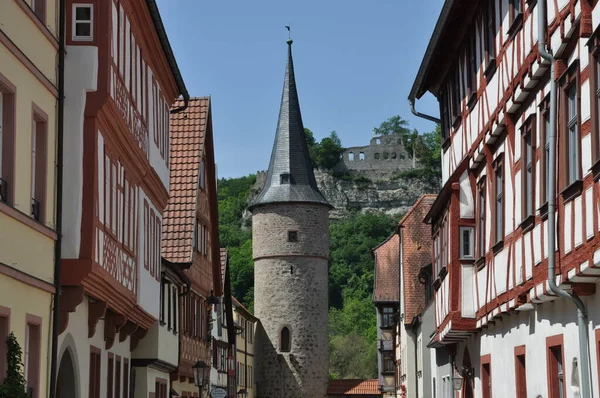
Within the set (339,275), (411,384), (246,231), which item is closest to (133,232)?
(411,384)

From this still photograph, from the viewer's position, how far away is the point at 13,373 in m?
12.0

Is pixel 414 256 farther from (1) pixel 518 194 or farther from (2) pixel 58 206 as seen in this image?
(2) pixel 58 206

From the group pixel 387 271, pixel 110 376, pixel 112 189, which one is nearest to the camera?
pixel 112 189

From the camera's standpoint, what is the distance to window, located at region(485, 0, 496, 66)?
17062mm

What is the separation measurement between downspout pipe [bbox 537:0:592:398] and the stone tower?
5356 centimetres

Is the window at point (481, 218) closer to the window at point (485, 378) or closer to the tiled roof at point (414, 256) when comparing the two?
the window at point (485, 378)

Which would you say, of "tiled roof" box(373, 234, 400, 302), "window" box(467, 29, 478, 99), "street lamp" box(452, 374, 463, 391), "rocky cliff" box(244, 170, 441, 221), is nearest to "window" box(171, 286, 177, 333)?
"street lamp" box(452, 374, 463, 391)

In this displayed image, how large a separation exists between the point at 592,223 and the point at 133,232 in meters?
8.99

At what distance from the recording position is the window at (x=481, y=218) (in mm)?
18500

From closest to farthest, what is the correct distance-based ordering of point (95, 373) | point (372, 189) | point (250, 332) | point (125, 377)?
point (95, 373)
point (125, 377)
point (250, 332)
point (372, 189)

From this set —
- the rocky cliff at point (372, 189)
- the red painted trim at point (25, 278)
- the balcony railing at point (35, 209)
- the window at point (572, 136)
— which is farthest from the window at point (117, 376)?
the rocky cliff at point (372, 189)

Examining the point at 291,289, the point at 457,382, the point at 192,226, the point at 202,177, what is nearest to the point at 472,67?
the point at 457,382

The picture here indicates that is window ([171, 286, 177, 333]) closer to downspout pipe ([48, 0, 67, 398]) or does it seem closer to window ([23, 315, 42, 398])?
downspout pipe ([48, 0, 67, 398])

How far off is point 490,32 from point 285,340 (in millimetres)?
50296
